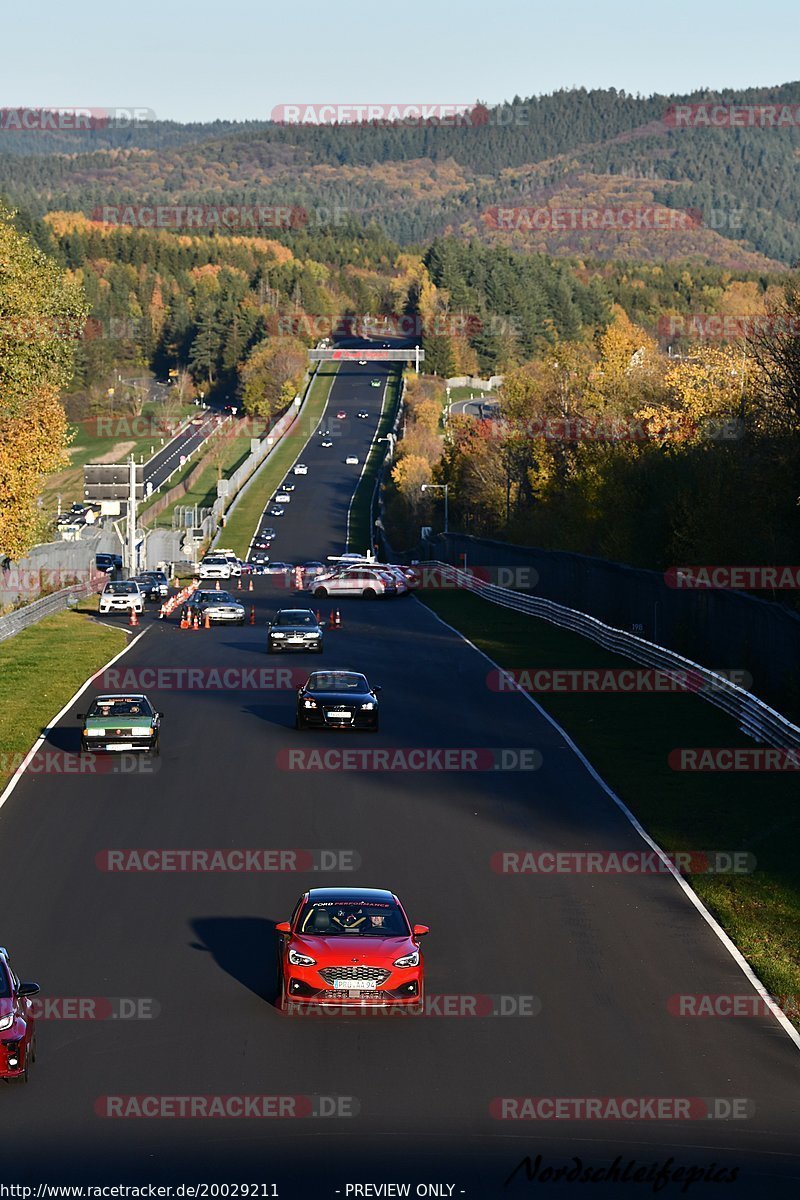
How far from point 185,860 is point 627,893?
7174mm

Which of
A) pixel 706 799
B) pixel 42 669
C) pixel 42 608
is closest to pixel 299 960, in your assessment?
pixel 706 799

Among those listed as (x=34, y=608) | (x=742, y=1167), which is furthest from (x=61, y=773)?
(x=34, y=608)

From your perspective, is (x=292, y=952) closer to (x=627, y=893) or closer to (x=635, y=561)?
(x=627, y=893)

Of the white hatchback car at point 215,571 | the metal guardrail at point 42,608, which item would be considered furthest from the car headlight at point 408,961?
the white hatchback car at point 215,571

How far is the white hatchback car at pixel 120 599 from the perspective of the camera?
73062 mm

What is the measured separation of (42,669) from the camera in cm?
5019

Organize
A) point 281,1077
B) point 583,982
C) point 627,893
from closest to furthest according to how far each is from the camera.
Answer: point 281,1077, point 583,982, point 627,893

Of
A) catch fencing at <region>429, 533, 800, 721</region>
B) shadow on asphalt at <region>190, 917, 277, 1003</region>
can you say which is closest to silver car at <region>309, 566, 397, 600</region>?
catch fencing at <region>429, 533, 800, 721</region>

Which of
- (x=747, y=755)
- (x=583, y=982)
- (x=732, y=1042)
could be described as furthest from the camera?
(x=747, y=755)

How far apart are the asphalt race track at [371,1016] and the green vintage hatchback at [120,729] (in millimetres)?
776

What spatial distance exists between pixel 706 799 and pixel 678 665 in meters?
15.0

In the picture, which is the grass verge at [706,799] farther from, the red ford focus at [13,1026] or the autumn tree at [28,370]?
the autumn tree at [28,370]

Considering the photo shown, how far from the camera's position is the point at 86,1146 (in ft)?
45.6

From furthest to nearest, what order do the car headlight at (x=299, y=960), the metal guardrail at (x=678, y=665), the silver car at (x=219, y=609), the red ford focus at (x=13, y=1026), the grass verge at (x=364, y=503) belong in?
the grass verge at (x=364, y=503) < the silver car at (x=219, y=609) < the metal guardrail at (x=678, y=665) < the car headlight at (x=299, y=960) < the red ford focus at (x=13, y=1026)
